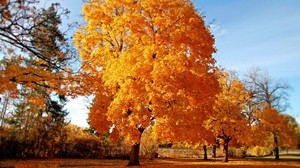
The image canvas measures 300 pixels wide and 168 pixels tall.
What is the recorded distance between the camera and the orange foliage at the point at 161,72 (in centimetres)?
1858

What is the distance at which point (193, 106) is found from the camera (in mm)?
19891

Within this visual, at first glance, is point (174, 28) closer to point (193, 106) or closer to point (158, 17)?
point (158, 17)

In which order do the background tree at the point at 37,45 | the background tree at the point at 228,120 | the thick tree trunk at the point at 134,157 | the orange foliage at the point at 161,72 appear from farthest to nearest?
1. the background tree at the point at 228,120
2. the thick tree trunk at the point at 134,157
3. the orange foliage at the point at 161,72
4. the background tree at the point at 37,45

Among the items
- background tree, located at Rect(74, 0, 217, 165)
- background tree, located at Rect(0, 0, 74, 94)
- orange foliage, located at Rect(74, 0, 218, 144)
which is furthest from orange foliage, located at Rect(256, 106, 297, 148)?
background tree, located at Rect(0, 0, 74, 94)

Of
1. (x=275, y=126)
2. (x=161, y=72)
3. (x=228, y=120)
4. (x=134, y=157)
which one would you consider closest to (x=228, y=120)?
(x=228, y=120)

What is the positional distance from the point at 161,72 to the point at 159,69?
0.71 ft

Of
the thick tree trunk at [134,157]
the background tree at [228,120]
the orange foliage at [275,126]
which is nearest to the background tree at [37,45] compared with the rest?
the thick tree trunk at [134,157]

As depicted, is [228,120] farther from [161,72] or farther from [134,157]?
[161,72]

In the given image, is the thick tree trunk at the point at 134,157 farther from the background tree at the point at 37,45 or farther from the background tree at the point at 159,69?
the background tree at the point at 37,45

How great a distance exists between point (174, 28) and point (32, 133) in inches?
817

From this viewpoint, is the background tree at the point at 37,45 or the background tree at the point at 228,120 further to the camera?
the background tree at the point at 228,120

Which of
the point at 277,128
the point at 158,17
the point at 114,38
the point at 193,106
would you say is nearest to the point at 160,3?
the point at 158,17

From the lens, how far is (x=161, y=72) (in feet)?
59.6

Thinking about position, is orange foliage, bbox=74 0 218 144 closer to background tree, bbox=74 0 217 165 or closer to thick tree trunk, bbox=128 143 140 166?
background tree, bbox=74 0 217 165
